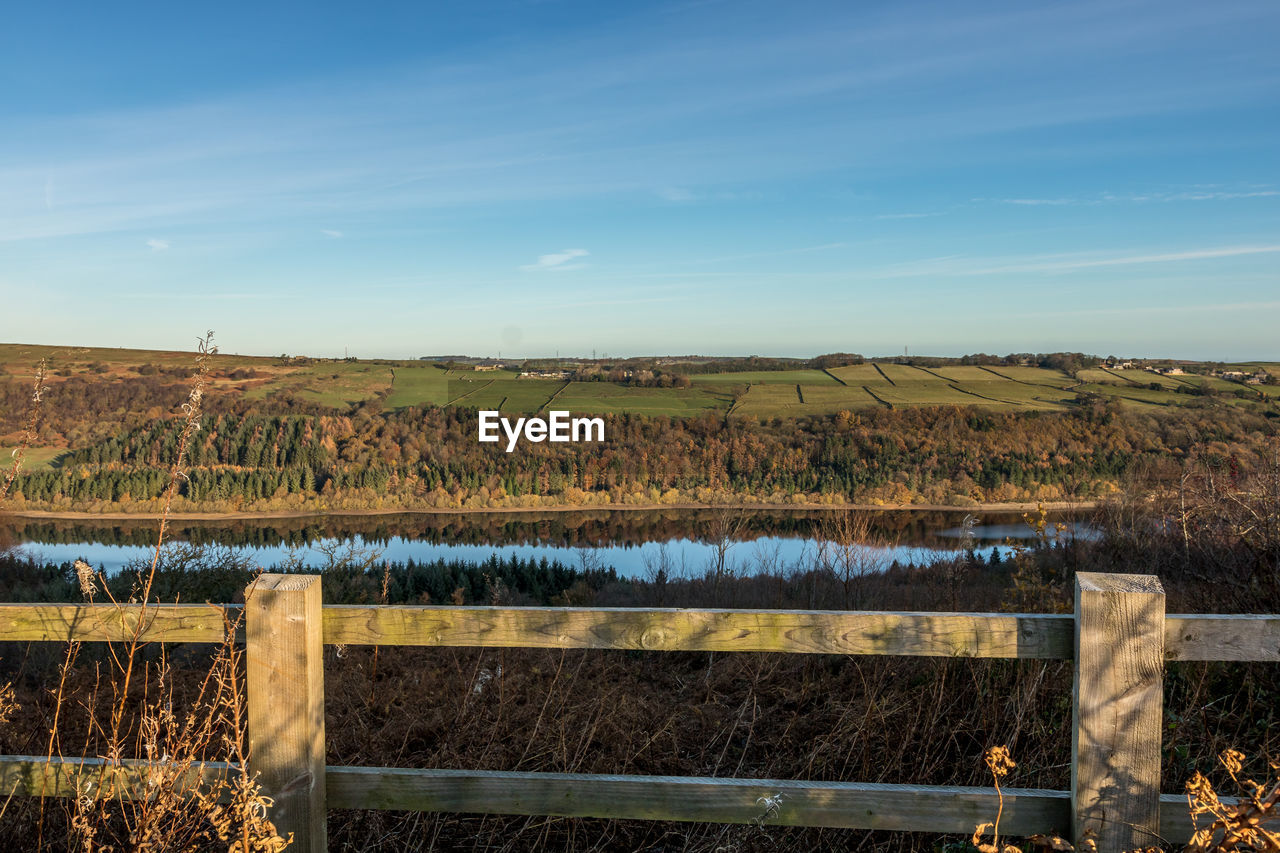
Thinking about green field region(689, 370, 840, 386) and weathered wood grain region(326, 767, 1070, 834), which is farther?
green field region(689, 370, 840, 386)

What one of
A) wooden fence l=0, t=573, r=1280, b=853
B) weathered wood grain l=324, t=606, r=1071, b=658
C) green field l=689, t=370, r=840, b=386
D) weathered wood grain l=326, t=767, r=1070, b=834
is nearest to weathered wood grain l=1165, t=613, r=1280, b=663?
wooden fence l=0, t=573, r=1280, b=853

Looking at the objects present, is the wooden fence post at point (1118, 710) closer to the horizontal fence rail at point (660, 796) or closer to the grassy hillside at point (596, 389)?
the horizontal fence rail at point (660, 796)

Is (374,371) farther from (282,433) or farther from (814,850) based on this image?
(814,850)

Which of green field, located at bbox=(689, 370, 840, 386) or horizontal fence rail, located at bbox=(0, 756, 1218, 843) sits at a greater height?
green field, located at bbox=(689, 370, 840, 386)

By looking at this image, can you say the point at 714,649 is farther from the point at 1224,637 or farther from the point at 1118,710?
the point at 1224,637

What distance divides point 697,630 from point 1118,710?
1407 mm

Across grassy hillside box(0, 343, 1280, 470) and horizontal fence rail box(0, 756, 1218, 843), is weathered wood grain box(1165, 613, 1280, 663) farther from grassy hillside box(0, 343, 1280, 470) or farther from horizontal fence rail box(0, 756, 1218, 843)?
grassy hillside box(0, 343, 1280, 470)

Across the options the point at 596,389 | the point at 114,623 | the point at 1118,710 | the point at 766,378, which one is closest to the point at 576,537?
the point at 596,389

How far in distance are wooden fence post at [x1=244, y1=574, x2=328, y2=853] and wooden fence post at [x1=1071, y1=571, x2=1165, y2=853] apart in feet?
8.59

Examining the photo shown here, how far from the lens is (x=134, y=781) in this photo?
2752 millimetres

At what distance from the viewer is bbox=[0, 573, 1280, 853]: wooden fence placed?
2545 millimetres

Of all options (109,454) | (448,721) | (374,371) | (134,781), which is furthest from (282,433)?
(134,781)

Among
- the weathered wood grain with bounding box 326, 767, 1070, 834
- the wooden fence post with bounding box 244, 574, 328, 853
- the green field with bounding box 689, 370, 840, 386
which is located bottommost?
the weathered wood grain with bounding box 326, 767, 1070, 834

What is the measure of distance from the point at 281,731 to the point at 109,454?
2861 cm
